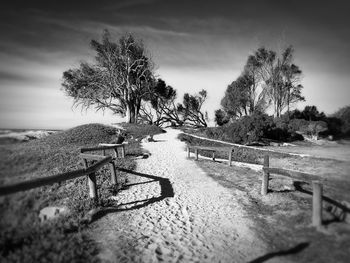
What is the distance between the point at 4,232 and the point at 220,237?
4.22 meters

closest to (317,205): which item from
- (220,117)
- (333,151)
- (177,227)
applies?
(177,227)

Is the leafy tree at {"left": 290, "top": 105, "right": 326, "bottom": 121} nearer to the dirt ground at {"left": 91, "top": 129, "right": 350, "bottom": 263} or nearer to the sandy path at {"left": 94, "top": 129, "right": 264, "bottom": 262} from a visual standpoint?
the dirt ground at {"left": 91, "top": 129, "right": 350, "bottom": 263}

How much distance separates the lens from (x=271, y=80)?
34.7m

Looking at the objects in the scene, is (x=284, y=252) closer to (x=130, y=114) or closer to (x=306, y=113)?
(x=306, y=113)

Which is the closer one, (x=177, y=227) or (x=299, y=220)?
(x=177, y=227)

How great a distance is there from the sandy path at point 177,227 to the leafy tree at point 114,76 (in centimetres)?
3069

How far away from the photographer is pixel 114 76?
36.4 meters

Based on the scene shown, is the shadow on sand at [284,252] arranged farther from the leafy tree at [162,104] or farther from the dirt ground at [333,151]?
the leafy tree at [162,104]

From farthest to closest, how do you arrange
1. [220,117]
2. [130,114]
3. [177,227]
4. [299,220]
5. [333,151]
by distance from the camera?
[220,117] < [130,114] < [333,151] < [299,220] < [177,227]

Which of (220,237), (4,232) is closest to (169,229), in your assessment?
(220,237)

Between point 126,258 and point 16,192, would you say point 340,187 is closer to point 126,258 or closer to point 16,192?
point 126,258

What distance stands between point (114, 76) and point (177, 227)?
34.5 m

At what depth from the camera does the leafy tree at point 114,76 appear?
36438 mm

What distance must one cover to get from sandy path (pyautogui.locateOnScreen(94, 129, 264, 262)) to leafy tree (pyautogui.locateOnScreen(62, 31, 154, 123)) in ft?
101
